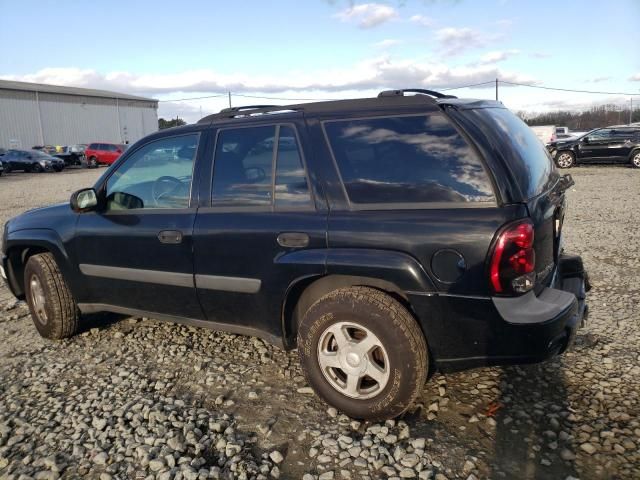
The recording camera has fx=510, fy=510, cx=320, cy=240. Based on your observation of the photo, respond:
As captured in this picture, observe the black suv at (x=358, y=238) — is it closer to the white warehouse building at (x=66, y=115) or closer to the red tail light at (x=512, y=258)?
the red tail light at (x=512, y=258)

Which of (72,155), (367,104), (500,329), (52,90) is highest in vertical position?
(52,90)

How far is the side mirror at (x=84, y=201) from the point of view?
3.85 m

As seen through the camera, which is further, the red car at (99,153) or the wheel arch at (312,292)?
the red car at (99,153)

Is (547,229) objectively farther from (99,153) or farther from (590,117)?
(590,117)

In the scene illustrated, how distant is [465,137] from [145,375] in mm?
2709

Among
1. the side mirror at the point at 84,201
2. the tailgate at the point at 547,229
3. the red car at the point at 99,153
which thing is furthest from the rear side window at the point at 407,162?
the red car at the point at 99,153

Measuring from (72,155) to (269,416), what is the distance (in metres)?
36.3

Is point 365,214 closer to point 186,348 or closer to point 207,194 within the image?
point 207,194

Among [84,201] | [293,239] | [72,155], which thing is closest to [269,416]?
[293,239]

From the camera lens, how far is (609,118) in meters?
68.8

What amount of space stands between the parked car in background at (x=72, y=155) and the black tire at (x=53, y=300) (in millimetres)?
33582

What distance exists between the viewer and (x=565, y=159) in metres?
21.1

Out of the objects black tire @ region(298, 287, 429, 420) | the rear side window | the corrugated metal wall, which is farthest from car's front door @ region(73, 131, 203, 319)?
the corrugated metal wall

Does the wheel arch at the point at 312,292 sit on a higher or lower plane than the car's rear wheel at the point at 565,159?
lower
